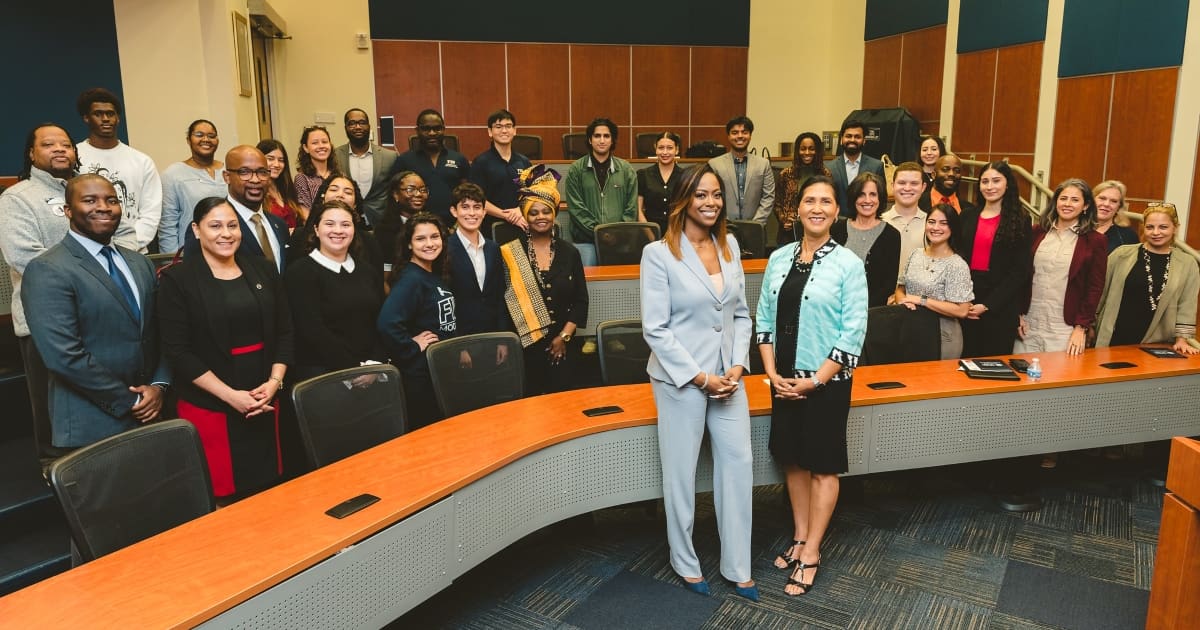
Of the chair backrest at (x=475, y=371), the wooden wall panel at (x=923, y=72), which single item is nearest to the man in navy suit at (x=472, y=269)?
the chair backrest at (x=475, y=371)

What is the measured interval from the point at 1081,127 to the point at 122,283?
27.5 feet

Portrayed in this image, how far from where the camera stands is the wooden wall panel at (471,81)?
10688mm

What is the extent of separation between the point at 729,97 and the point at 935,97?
2963 millimetres

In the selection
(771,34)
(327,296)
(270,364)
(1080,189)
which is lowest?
(270,364)

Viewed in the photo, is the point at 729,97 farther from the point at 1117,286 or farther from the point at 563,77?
the point at 1117,286

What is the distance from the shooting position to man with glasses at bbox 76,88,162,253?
393 centimetres

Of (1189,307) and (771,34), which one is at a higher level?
(771,34)

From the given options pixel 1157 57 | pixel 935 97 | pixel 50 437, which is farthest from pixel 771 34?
pixel 50 437

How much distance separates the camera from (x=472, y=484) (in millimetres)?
2660

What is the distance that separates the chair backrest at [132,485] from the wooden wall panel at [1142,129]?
7.87 m

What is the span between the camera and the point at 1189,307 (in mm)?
4254

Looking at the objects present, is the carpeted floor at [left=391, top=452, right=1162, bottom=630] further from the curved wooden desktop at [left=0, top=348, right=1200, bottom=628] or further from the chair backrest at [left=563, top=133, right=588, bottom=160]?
the chair backrest at [left=563, top=133, right=588, bottom=160]

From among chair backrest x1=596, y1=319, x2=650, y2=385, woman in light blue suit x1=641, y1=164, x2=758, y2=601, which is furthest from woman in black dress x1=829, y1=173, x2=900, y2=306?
woman in light blue suit x1=641, y1=164, x2=758, y2=601

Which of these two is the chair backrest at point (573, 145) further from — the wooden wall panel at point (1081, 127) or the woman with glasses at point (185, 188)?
the woman with glasses at point (185, 188)
